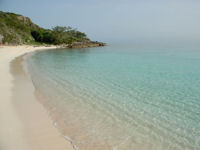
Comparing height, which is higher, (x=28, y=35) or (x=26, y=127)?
(x=28, y=35)

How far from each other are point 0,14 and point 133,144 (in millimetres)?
96045

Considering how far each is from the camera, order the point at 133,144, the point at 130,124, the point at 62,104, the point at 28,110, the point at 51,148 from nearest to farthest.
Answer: the point at 51,148 → the point at 133,144 → the point at 130,124 → the point at 28,110 → the point at 62,104

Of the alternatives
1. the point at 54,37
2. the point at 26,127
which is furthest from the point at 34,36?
the point at 26,127

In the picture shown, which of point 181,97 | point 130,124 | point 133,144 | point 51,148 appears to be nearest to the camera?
point 51,148

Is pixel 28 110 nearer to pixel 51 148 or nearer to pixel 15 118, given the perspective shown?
pixel 15 118

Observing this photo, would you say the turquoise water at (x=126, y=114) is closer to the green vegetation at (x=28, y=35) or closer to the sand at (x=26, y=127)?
the sand at (x=26, y=127)

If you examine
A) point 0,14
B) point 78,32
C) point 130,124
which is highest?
point 0,14

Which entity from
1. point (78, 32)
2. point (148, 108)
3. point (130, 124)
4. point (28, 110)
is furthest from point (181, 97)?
point (78, 32)

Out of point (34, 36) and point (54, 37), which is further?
point (34, 36)

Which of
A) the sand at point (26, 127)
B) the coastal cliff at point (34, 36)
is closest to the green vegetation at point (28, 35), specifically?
the coastal cliff at point (34, 36)

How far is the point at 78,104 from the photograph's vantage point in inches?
302

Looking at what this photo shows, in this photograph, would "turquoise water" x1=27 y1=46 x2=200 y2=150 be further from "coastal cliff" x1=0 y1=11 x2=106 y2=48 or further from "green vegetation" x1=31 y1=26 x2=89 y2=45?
"green vegetation" x1=31 y1=26 x2=89 y2=45

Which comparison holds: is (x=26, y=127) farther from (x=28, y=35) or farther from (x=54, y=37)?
(x=28, y=35)

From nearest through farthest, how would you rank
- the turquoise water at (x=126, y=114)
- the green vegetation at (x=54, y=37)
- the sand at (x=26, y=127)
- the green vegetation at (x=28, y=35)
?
the sand at (x=26, y=127), the turquoise water at (x=126, y=114), the green vegetation at (x=28, y=35), the green vegetation at (x=54, y=37)
